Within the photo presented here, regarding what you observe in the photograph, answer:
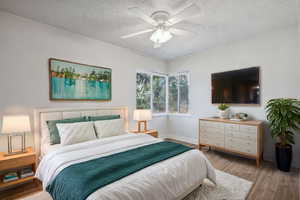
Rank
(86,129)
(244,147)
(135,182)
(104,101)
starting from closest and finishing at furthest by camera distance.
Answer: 1. (135,182)
2. (86,129)
3. (244,147)
4. (104,101)

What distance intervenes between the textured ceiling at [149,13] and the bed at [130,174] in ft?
5.30

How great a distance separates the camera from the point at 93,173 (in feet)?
4.38

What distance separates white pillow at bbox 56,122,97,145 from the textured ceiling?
1.81m

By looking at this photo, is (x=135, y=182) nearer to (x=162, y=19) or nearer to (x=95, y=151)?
(x=95, y=151)

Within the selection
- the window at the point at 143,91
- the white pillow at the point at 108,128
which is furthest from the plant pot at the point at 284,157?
the window at the point at 143,91

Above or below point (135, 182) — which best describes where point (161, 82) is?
above

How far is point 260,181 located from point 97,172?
8.21 feet

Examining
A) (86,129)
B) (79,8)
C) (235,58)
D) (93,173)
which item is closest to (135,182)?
(93,173)

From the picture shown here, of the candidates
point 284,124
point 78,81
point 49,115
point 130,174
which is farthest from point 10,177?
point 284,124

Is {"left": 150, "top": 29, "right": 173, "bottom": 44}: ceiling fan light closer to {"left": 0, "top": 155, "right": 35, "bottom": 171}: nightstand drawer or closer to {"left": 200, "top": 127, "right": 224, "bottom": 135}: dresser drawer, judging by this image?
{"left": 200, "top": 127, "right": 224, "bottom": 135}: dresser drawer

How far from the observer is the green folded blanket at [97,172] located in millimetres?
1200

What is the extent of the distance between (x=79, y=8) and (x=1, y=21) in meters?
1.22

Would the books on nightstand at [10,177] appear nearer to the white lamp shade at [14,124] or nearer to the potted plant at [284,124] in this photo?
the white lamp shade at [14,124]

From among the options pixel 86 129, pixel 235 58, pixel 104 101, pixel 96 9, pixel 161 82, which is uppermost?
pixel 96 9
